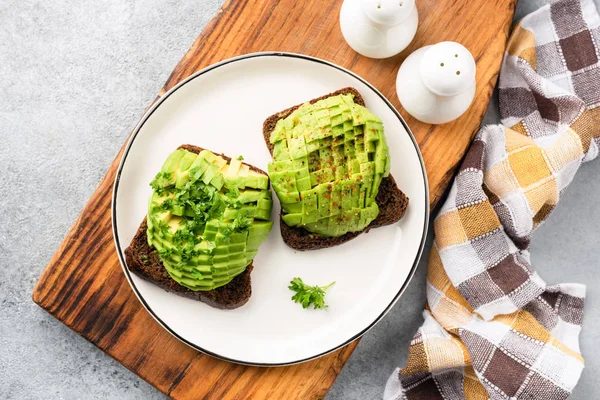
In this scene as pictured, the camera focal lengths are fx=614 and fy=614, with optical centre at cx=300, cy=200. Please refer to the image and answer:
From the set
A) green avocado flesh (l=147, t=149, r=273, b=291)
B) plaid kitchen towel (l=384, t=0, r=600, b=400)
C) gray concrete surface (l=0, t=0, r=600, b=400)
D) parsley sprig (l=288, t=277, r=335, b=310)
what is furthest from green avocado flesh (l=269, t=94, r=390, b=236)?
gray concrete surface (l=0, t=0, r=600, b=400)

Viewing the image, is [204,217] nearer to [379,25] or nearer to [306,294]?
[306,294]

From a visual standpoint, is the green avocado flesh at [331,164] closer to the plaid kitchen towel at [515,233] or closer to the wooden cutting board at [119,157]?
the wooden cutting board at [119,157]

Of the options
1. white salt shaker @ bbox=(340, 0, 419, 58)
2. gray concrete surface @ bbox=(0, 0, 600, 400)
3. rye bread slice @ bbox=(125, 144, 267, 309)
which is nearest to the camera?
white salt shaker @ bbox=(340, 0, 419, 58)

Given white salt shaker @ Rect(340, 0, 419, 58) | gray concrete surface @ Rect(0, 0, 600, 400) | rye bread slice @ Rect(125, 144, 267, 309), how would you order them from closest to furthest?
white salt shaker @ Rect(340, 0, 419, 58) < rye bread slice @ Rect(125, 144, 267, 309) < gray concrete surface @ Rect(0, 0, 600, 400)

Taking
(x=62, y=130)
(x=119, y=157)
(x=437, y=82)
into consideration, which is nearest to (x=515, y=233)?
(x=437, y=82)

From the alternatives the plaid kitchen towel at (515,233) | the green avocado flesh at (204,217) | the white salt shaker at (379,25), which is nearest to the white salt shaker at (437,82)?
the white salt shaker at (379,25)

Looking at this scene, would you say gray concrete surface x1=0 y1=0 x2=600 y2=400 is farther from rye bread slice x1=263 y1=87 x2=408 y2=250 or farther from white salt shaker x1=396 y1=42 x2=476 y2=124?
white salt shaker x1=396 y1=42 x2=476 y2=124

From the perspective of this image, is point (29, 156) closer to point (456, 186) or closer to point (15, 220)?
point (15, 220)
